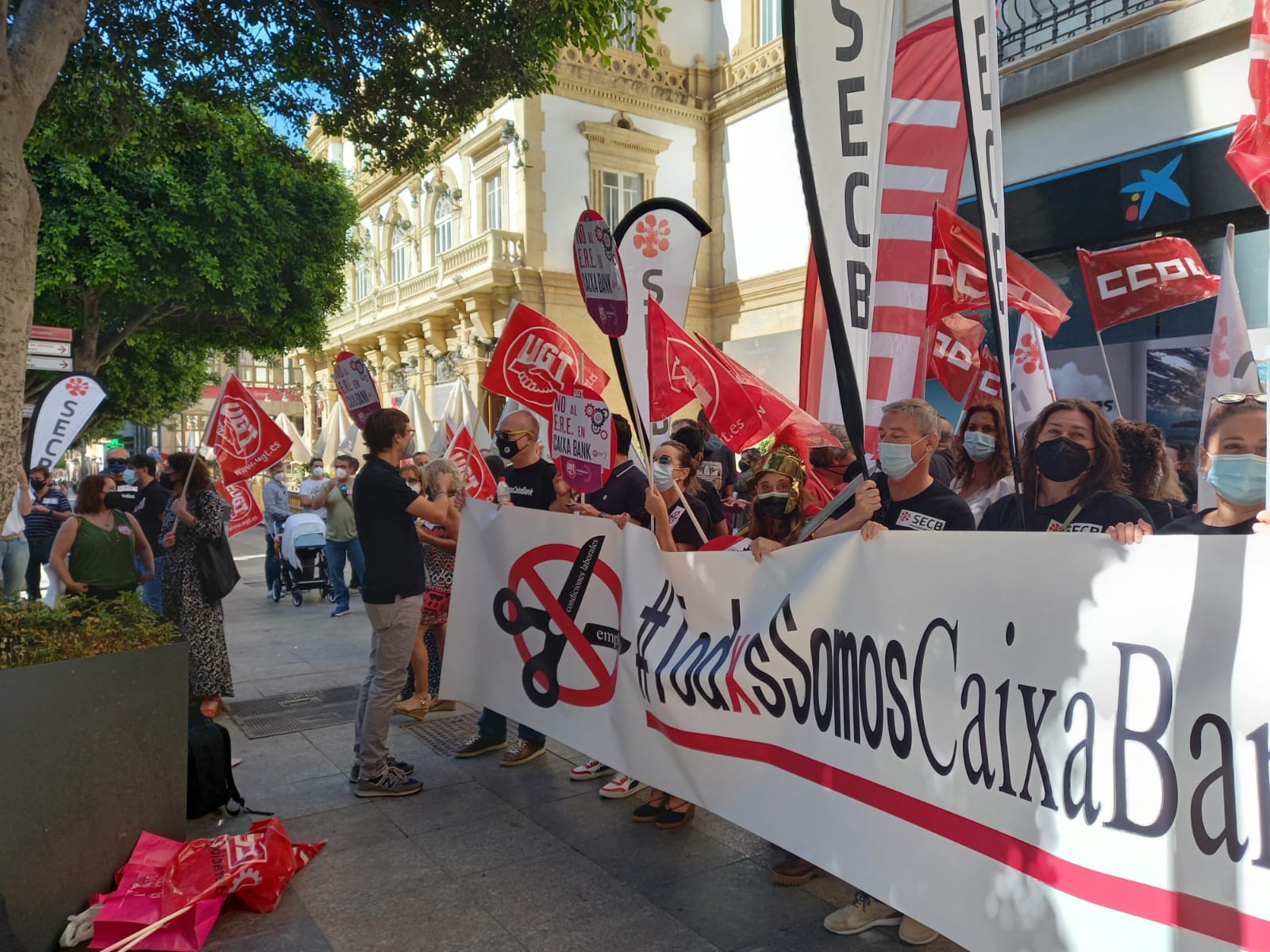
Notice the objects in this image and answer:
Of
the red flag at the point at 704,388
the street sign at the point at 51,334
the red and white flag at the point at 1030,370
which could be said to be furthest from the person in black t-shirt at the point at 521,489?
the street sign at the point at 51,334

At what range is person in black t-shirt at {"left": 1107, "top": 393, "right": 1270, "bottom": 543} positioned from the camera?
2828mm

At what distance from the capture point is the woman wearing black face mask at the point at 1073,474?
355cm

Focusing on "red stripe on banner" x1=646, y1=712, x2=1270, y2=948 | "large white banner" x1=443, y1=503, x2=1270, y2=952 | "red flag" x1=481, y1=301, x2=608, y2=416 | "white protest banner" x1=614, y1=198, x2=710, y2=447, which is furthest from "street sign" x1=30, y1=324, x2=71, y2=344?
"red stripe on banner" x1=646, y1=712, x2=1270, y2=948

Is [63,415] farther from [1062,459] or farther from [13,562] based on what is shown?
[1062,459]

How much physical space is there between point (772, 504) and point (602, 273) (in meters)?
1.65

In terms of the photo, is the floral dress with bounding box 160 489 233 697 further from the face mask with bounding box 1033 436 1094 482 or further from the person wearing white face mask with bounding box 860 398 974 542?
the face mask with bounding box 1033 436 1094 482

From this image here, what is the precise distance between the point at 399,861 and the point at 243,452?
4.61m

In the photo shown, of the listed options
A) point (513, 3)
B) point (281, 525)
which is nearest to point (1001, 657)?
point (513, 3)

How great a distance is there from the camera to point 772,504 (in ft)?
13.5

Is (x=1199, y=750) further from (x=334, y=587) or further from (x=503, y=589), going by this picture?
(x=334, y=587)

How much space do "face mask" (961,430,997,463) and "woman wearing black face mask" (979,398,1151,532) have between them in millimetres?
1266

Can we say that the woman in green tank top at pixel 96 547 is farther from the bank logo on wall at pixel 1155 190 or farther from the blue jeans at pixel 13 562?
the bank logo on wall at pixel 1155 190

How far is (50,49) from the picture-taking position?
4.23 metres

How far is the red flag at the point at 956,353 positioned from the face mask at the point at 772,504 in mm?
2781
